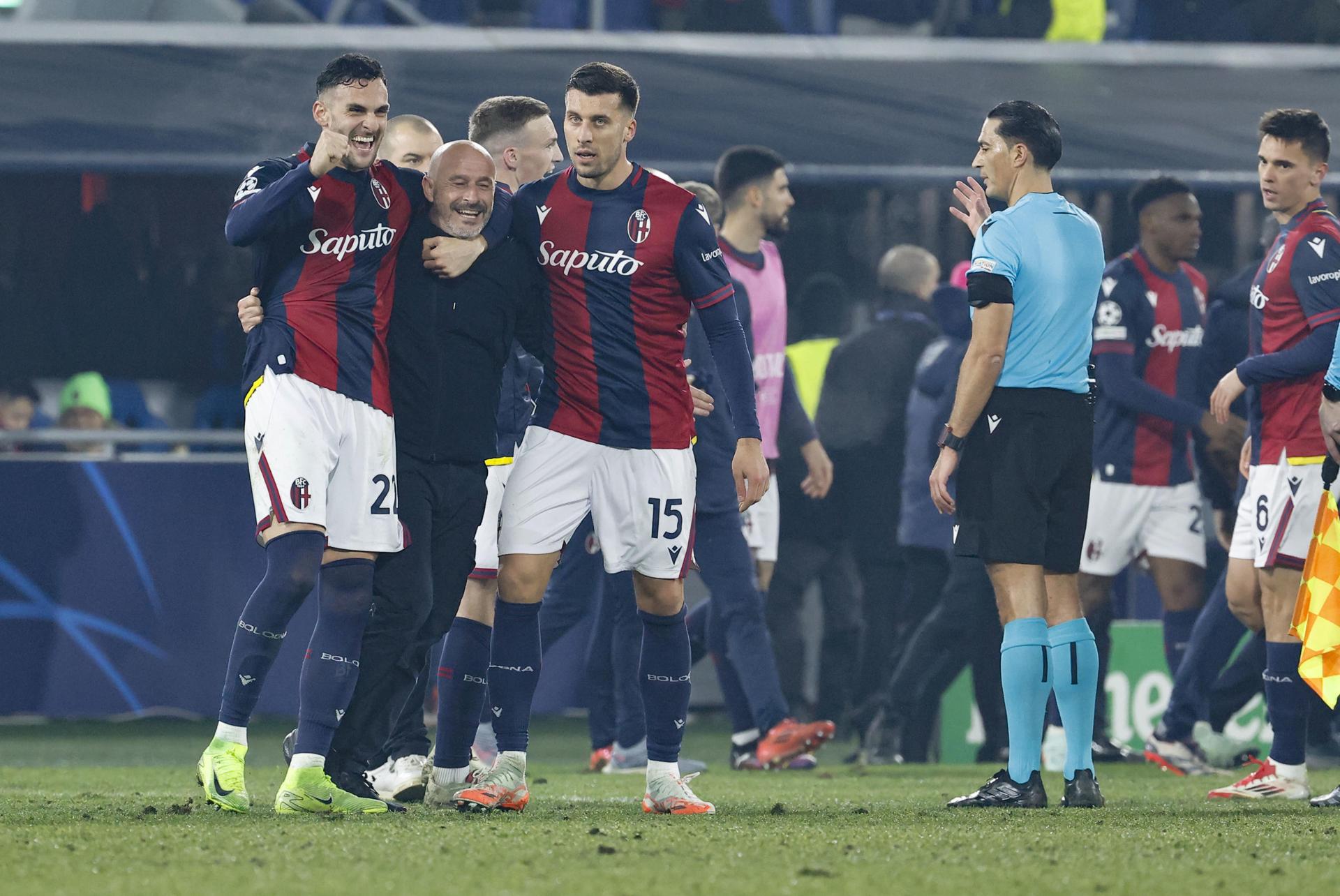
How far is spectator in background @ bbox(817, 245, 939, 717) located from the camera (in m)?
8.62

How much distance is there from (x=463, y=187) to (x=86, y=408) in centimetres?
510

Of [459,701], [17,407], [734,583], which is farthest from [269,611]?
[17,407]

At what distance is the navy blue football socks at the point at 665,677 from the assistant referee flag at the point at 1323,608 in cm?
178

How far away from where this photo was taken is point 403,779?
5289 mm

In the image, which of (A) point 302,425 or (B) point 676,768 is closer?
(A) point 302,425

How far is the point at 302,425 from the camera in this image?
182 inches

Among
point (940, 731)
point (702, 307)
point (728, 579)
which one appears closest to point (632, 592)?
point (728, 579)

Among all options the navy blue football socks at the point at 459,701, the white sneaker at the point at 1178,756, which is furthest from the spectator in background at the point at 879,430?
the navy blue football socks at the point at 459,701

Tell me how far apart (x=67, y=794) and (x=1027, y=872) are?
3182 mm

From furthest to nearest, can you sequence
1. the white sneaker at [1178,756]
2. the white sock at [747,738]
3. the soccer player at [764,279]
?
the soccer player at [764,279]
the white sock at [747,738]
the white sneaker at [1178,756]

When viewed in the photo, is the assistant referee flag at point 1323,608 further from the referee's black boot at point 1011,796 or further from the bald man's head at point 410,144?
the bald man's head at point 410,144

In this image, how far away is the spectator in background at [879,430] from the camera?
8625 millimetres

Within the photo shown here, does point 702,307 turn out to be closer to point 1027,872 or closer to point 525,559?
point 525,559

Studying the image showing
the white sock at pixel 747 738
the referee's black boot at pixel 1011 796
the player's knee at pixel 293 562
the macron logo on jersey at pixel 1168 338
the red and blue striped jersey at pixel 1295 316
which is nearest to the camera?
the player's knee at pixel 293 562
